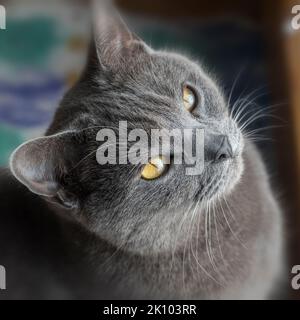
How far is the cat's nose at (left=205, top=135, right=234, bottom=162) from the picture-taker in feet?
2.56

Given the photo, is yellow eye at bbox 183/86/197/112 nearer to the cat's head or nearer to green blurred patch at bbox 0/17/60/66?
the cat's head

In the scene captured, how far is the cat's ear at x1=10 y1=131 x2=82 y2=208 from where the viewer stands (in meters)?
0.73

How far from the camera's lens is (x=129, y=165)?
79cm

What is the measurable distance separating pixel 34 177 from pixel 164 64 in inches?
13.8

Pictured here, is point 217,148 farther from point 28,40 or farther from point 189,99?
point 28,40

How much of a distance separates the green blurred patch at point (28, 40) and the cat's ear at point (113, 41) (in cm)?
12

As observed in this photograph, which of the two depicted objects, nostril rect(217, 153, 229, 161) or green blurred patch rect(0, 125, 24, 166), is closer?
nostril rect(217, 153, 229, 161)

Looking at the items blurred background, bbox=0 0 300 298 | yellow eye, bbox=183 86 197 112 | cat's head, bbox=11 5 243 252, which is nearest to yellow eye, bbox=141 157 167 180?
cat's head, bbox=11 5 243 252

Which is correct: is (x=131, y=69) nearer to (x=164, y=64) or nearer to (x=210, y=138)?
(x=164, y=64)

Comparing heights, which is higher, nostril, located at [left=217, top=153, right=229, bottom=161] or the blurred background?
the blurred background

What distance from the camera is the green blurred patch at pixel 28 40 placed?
0.92 meters

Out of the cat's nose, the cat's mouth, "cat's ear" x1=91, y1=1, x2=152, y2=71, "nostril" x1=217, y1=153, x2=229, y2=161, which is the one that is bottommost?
the cat's mouth

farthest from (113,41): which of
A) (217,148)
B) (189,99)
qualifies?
(217,148)

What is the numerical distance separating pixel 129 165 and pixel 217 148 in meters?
0.17
